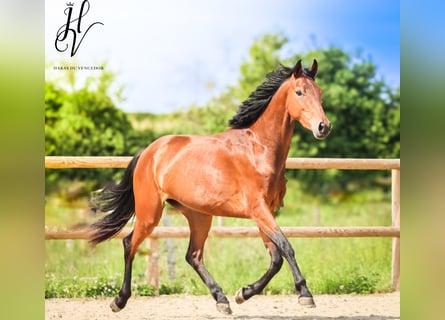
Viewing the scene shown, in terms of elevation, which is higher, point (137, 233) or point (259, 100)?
point (259, 100)

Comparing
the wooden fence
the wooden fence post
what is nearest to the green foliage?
the wooden fence

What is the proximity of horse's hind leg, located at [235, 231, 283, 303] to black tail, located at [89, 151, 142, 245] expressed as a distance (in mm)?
1100

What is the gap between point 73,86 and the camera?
5723 mm

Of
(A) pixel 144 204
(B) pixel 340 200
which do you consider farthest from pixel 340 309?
(B) pixel 340 200

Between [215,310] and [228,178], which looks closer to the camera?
[228,178]

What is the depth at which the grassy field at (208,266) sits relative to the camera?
5.68 m

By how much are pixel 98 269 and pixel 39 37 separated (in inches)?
88.7

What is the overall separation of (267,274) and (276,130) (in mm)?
1074

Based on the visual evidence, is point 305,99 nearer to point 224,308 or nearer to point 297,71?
point 297,71

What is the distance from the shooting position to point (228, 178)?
5027 millimetres

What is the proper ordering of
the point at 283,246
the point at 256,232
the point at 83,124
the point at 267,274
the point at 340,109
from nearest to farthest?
the point at 283,246, the point at 267,274, the point at 256,232, the point at 83,124, the point at 340,109

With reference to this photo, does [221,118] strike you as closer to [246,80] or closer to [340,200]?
[246,80]

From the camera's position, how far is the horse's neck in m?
5.04

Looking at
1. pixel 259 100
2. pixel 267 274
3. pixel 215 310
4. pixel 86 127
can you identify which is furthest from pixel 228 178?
pixel 86 127
